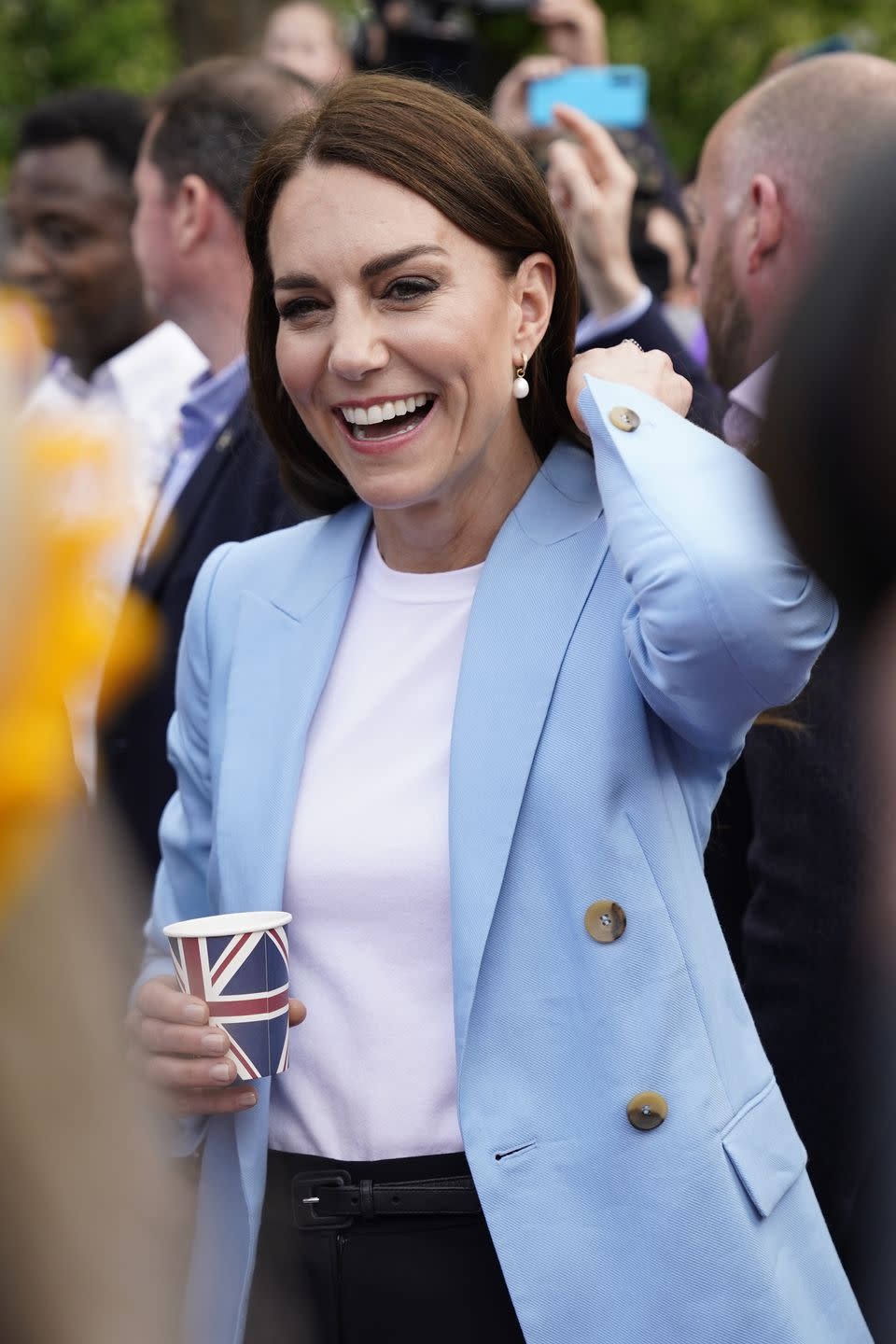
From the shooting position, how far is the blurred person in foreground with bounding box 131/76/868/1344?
2.17 metres

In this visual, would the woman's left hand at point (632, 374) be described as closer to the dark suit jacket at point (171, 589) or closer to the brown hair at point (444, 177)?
the brown hair at point (444, 177)

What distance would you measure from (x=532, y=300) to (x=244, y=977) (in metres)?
1.10

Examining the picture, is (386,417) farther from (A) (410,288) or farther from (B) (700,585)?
(B) (700,585)

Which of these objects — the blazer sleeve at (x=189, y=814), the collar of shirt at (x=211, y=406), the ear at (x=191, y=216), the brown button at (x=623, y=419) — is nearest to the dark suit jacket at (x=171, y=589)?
the collar of shirt at (x=211, y=406)

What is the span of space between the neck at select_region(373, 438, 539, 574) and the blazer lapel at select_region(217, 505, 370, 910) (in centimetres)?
13

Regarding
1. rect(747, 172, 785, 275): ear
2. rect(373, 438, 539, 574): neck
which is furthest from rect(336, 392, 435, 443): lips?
rect(747, 172, 785, 275): ear

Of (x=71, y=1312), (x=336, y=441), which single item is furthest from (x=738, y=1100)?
(x=71, y=1312)

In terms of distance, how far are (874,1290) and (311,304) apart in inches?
64.6

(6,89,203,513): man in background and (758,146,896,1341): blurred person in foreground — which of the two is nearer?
(758,146,896,1341): blurred person in foreground

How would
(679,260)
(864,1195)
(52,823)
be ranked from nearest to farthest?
1. (52,823)
2. (864,1195)
3. (679,260)

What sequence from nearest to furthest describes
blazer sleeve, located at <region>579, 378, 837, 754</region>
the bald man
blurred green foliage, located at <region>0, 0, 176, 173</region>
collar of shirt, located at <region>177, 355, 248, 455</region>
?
blazer sleeve, located at <region>579, 378, 837, 754</region>
the bald man
collar of shirt, located at <region>177, 355, 248, 455</region>
blurred green foliage, located at <region>0, 0, 176, 173</region>

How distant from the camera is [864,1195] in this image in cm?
307

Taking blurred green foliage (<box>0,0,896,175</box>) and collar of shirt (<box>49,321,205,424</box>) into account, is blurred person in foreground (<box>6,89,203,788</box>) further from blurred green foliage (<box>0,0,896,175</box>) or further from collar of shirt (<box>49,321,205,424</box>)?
blurred green foliage (<box>0,0,896,175</box>)

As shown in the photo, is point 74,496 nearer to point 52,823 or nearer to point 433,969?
point 52,823
